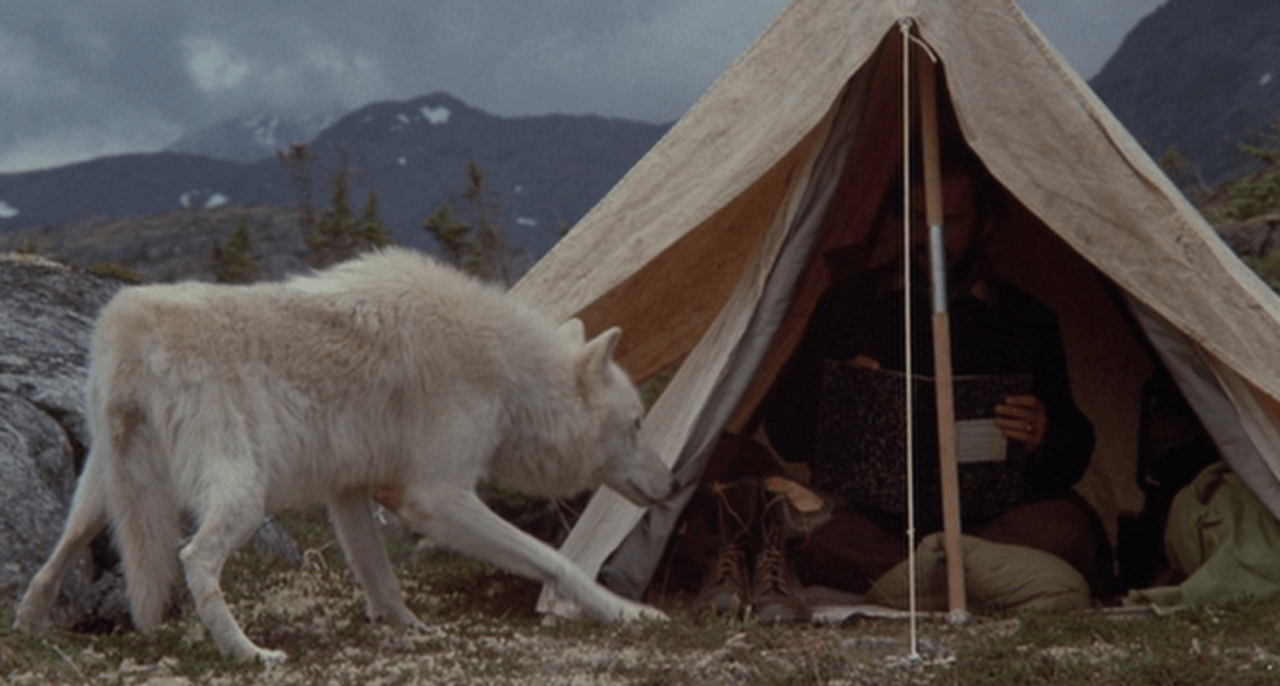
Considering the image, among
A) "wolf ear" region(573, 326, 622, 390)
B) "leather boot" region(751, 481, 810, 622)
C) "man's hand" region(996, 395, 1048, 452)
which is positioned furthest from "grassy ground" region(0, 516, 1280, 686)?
"wolf ear" region(573, 326, 622, 390)

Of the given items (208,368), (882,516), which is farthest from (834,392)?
(208,368)

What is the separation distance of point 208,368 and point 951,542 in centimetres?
327

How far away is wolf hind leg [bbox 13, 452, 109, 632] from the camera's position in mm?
5867

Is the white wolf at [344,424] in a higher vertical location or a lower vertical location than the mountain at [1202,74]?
lower

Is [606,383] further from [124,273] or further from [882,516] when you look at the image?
[124,273]

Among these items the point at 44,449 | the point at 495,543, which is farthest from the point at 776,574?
the point at 44,449

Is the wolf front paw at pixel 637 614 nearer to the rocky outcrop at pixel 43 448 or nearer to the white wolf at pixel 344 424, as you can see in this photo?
the white wolf at pixel 344 424

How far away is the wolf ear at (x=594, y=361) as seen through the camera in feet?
22.5

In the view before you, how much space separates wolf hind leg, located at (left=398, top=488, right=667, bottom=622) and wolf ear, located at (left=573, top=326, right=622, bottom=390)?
0.88 m

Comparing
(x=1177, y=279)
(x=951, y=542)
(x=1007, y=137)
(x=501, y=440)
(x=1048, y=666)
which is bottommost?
(x=1048, y=666)

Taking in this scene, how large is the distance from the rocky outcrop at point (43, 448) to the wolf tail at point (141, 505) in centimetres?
61

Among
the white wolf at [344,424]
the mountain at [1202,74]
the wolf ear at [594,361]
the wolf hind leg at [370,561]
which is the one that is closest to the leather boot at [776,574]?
the white wolf at [344,424]

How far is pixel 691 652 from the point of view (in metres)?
5.74

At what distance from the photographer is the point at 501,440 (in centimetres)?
674
